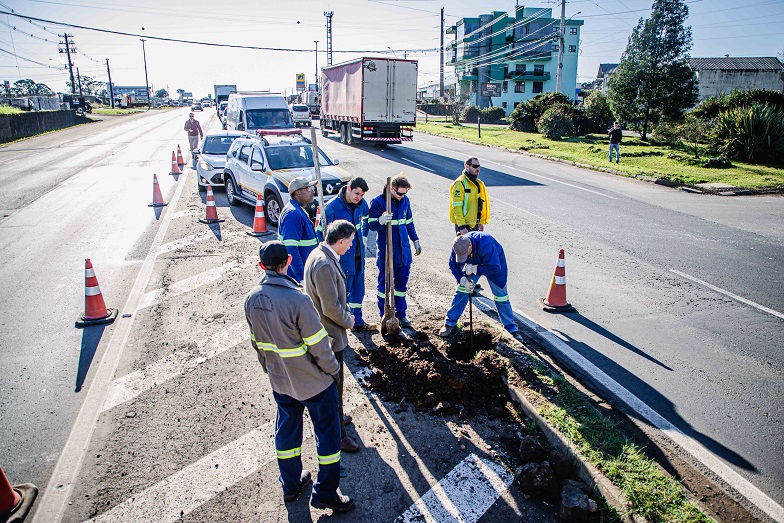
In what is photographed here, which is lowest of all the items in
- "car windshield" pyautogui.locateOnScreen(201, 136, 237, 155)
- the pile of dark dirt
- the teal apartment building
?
the pile of dark dirt

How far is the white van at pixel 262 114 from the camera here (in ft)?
71.7

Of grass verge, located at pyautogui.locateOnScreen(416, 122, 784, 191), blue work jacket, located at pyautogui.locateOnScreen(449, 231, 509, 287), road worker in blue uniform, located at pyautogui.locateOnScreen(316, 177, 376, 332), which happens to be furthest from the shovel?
grass verge, located at pyautogui.locateOnScreen(416, 122, 784, 191)

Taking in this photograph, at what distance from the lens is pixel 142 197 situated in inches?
587

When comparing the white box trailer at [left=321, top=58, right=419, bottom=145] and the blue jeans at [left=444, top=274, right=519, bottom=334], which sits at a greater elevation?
the white box trailer at [left=321, top=58, right=419, bottom=145]

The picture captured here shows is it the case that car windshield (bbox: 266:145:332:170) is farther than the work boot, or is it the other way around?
car windshield (bbox: 266:145:332:170)

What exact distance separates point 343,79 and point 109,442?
2658cm

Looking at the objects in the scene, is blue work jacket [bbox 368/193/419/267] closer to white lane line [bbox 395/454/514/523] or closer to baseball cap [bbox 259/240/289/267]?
white lane line [bbox 395/454/514/523]

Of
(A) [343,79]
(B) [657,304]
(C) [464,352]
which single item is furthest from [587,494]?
(A) [343,79]

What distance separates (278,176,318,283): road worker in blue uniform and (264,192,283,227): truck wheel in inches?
225

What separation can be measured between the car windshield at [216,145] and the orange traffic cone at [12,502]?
1318 cm

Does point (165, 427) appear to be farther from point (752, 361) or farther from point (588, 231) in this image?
point (588, 231)

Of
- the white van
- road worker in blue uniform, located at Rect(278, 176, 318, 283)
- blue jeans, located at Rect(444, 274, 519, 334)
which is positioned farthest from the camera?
the white van

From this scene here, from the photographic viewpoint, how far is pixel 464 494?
3783mm

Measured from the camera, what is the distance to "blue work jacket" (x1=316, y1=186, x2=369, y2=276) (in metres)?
5.88
